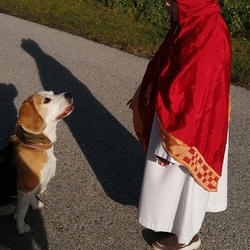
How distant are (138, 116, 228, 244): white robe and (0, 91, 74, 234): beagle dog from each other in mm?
953

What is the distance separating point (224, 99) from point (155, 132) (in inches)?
22.9

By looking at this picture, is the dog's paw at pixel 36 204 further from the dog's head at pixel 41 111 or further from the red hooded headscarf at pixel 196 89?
the red hooded headscarf at pixel 196 89

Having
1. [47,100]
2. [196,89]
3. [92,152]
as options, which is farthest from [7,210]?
[196,89]

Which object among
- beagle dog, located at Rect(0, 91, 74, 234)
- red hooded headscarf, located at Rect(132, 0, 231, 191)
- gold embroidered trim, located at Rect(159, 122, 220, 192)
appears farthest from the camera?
beagle dog, located at Rect(0, 91, 74, 234)

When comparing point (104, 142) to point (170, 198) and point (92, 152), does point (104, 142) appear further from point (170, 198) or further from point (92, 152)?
point (170, 198)

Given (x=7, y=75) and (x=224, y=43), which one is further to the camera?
(x=7, y=75)

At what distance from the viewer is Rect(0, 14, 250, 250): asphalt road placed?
4.16 metres

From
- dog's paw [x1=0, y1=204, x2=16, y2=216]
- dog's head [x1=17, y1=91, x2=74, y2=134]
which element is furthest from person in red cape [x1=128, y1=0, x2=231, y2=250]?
dog's paw [x1=0, y1=204, x2=16, y2=216]

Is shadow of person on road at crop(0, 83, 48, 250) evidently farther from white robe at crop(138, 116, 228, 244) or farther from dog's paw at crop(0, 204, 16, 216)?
white robe at crop(138, 116, 228, 244)

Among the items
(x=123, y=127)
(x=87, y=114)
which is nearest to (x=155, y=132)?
(x=123, y=127)

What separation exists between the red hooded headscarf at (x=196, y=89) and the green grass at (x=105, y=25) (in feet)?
14.7

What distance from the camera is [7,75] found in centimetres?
743

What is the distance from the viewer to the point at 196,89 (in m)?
3.07

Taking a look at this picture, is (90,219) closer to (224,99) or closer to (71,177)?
(71,177)
